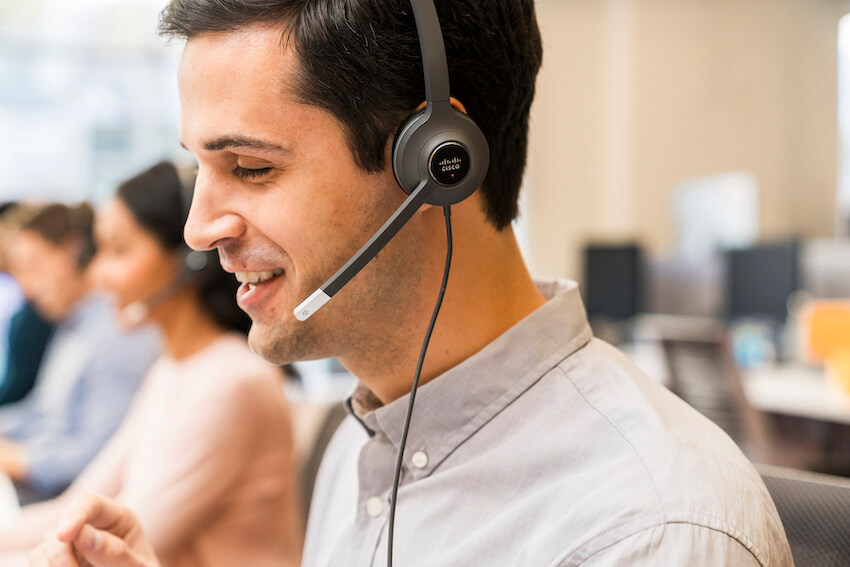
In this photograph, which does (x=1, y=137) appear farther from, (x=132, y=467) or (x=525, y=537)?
(x=525, y=537)

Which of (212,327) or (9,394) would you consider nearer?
(212,327)

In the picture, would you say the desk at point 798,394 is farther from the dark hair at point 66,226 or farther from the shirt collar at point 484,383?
the dark hair at point 66,226

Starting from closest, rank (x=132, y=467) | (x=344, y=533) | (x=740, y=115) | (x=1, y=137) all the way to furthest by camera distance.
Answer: (x=344, y=533)
(x=132, y=467)
(x=1, y=137)
(x=740, y=115)

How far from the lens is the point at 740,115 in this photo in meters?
4.80

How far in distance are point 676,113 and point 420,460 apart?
4.65 metres

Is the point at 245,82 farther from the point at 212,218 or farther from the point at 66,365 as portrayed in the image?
the point at 66,365

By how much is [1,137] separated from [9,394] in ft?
5.00

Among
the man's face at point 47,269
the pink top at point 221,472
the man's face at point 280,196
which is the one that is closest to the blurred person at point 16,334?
the man's face at point 47,269

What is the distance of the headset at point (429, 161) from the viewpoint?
0.63 m

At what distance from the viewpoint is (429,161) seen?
63cm

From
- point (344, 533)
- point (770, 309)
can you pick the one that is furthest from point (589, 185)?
point (344, 533)

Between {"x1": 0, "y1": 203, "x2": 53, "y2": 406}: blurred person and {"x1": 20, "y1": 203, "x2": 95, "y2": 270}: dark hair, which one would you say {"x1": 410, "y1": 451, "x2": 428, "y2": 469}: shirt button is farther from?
{"x1": 0, "y1": 203, "x2": 53, "y2": 406}: blurred person

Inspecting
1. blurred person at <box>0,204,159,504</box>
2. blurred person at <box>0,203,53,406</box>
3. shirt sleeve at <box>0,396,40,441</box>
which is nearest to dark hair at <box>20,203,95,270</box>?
blurred person at <box>0,204,159,504</box>

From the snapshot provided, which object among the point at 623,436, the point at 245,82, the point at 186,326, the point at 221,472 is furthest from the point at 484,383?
the point at 186,326
